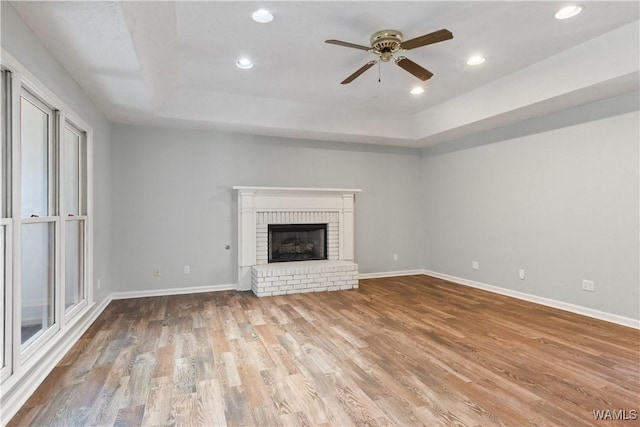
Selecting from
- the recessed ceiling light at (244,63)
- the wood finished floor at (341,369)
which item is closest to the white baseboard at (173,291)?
the wood finished floor at (341,369)

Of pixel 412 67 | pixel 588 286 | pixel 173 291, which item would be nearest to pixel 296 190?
pixel 173 291

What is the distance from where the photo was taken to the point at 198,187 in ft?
16.8

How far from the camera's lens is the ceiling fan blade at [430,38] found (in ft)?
8.26

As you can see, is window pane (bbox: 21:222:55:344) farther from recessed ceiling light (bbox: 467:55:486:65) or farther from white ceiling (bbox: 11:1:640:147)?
recessed ceiling light (bbox: 467:55:486:65)

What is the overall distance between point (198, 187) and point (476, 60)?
3965mm

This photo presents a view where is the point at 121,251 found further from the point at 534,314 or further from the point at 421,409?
the point at 534,314

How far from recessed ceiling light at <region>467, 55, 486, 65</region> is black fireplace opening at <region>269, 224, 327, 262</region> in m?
3.17

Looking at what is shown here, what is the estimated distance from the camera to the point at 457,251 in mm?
5746

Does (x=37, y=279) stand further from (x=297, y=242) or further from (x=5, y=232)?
(x=297, y=242)

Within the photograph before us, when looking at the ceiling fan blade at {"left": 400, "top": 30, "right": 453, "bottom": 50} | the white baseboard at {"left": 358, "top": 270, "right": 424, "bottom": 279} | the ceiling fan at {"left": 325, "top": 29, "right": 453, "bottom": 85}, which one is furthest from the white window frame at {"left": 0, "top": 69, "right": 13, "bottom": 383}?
the white baseboard at {"left": 358, "top": 270, "right": 424, "bottom": 279}

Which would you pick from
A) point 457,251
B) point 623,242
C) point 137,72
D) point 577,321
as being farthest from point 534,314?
point 137,72

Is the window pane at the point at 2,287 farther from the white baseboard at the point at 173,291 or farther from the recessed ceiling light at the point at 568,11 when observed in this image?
the recessed ceiling light at the point at 568,11

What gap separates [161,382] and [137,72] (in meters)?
2.49

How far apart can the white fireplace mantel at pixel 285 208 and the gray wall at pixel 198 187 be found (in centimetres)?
21
